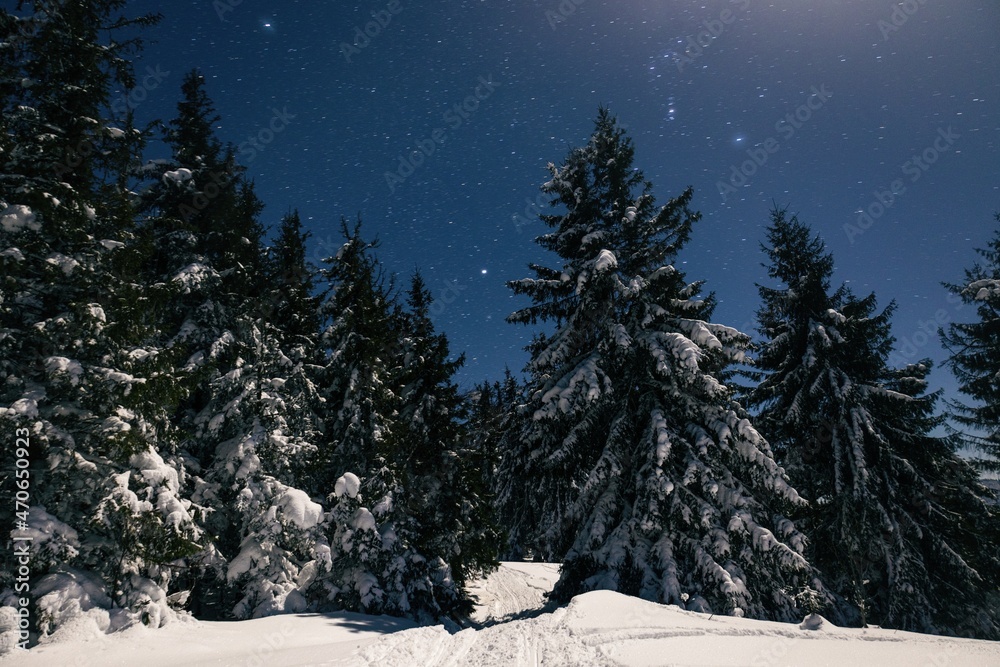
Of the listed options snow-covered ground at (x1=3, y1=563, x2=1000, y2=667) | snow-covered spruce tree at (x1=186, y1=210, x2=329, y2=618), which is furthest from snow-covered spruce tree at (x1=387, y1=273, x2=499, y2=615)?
snow-covered ground at (x1=3, y1=563, x2=1000, y2=667)

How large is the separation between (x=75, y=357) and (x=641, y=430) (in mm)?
14776

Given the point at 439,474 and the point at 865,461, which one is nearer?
the point at 865,461

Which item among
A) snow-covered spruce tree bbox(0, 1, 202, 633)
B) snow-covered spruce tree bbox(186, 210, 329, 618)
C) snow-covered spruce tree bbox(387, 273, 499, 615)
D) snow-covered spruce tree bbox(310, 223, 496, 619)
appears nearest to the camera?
snow-covered spruce tree bbox(0, 1, 202, 633)

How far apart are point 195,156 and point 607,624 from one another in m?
19.7

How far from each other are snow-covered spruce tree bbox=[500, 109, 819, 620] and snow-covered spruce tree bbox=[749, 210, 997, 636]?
9.33ft

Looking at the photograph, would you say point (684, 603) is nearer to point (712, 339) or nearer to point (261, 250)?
point (712, 339)

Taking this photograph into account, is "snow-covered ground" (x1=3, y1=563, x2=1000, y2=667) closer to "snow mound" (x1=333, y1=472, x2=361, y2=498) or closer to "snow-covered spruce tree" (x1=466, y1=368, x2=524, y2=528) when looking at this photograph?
"snow mound" (x1=333, y1=472, x2=361, y2=498)

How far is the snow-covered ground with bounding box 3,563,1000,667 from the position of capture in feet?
21.8

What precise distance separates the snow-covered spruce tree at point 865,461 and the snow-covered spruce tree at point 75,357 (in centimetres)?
Answer: 1704

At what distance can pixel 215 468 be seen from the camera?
44.2ft

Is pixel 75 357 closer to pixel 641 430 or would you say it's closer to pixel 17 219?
pixel 17 219

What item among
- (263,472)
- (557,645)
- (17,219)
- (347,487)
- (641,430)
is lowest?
(557,645)

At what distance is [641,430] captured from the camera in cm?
1402

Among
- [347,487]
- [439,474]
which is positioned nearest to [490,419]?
[439,474]
